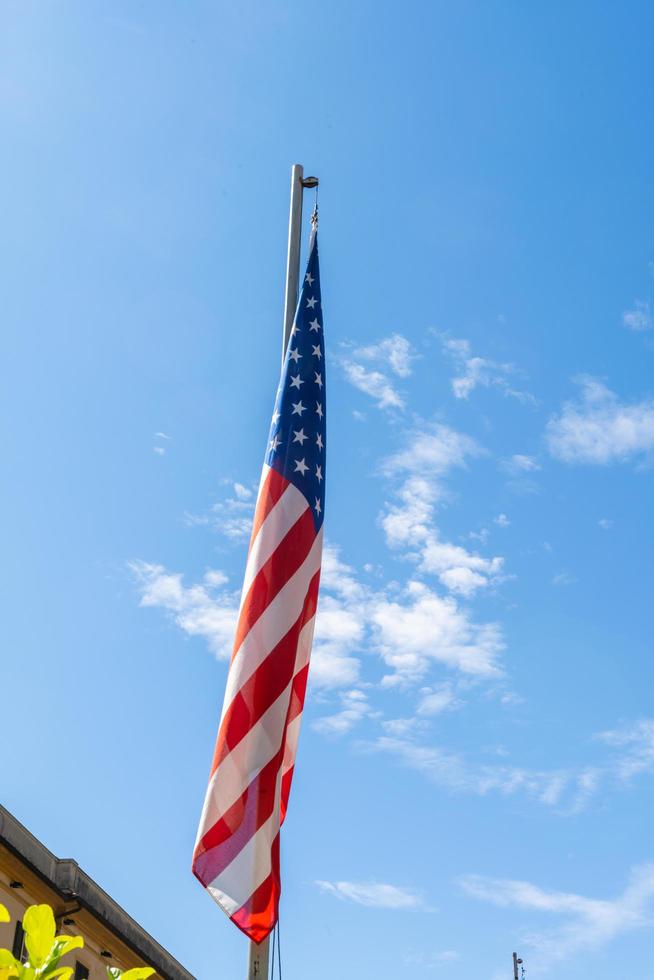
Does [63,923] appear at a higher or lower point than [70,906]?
lower

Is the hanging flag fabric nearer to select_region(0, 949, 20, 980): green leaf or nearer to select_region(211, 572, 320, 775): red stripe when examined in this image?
select_region(211, 572, 320, 775): red stripe

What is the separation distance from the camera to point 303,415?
949cm

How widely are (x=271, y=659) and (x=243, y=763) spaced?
0.78 m

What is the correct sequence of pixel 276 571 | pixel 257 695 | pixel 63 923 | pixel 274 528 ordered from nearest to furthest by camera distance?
pixel 257 695 < pixel 276 571 < pixel 274 528 < pixel 63 923

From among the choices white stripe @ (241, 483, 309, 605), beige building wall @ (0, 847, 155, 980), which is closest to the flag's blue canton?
white stripe @ (241, 483, 309, 605)

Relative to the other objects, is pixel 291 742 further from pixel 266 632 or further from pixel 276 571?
pixel 276 571

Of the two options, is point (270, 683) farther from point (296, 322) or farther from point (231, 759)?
point (296, 322)

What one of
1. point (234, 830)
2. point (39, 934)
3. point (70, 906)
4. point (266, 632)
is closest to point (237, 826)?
point (234, 830)

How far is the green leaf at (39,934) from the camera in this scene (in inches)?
122

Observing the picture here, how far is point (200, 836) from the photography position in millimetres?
7578

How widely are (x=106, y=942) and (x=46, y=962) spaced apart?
3408 centimetres

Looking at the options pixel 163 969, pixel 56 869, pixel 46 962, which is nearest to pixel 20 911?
pixel 56 869

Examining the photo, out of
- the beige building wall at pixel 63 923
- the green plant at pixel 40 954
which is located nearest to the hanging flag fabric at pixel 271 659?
the green plant at pixel 40 954

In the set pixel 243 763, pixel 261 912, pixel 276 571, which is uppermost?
pixel 276 571
